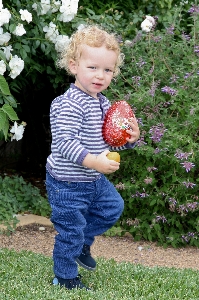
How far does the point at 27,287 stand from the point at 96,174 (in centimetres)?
72

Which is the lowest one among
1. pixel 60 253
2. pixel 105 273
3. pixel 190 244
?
pixel 190 244

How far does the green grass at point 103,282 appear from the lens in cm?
344

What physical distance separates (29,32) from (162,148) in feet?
4.61

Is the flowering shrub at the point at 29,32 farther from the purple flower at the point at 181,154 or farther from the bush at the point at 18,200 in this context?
the purple flower at the point at 181,154

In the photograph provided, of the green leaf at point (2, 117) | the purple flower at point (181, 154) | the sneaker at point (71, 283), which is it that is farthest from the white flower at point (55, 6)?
the sneaker at point (71, 283)

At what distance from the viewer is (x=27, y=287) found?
140 inches

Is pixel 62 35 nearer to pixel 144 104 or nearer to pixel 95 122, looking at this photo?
pixel 144 104

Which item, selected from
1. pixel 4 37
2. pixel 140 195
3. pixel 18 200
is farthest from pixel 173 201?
pixel 4 37

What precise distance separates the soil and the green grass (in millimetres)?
475

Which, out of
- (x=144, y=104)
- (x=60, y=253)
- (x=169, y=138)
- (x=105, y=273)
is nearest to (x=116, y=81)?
(x=144, y=104)

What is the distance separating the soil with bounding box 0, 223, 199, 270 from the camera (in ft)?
15.6

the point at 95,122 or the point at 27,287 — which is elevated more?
the point at 95,122

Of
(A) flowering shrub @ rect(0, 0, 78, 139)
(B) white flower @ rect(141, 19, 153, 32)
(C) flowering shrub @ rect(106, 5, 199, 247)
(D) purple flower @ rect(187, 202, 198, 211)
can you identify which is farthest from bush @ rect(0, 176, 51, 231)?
(B) white flower @ rect(141, 19, 153, 32)

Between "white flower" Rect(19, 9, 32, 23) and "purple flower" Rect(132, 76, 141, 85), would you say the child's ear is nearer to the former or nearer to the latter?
"white flower" Rect(19, 9, 32, 23)
